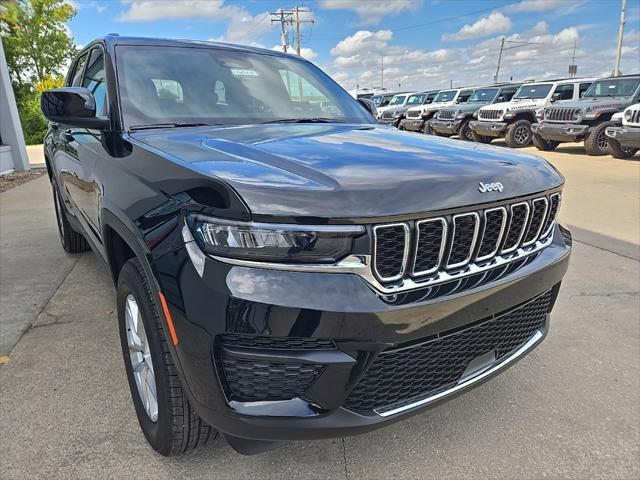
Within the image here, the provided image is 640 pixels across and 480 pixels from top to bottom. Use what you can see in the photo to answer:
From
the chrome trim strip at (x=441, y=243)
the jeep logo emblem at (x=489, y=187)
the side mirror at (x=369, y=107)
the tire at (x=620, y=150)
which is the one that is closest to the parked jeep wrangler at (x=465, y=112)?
the tire at (x=620, y=150)

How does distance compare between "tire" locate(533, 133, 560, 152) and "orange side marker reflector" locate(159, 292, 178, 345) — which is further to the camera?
"tire" locate(533, 133, 560, 152)

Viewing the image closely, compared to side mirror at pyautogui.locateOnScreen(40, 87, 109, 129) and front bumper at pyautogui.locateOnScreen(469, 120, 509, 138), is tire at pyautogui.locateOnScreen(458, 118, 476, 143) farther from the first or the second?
side mirror at pyautogui.locateOnScreen(40, 87, 109, 129)

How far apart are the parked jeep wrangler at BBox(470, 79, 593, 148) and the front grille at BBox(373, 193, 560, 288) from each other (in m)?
14.2

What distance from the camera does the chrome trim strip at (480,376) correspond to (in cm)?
164

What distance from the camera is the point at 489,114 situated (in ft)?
50.9

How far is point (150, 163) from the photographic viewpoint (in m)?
1.90

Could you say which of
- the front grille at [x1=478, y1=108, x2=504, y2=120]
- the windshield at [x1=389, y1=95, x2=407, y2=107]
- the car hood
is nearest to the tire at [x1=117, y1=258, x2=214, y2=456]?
the car hood

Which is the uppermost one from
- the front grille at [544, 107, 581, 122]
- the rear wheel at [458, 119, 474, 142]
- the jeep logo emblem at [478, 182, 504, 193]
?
the jeep logo emblem at [478, 182, 504, 193]

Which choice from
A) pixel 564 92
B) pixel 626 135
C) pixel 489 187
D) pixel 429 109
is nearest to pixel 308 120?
pixel 489 187

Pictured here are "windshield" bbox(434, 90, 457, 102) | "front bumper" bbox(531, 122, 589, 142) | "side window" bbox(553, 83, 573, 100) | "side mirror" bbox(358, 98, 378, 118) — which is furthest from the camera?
"windshield" bbox(434, 90, 457, 102)

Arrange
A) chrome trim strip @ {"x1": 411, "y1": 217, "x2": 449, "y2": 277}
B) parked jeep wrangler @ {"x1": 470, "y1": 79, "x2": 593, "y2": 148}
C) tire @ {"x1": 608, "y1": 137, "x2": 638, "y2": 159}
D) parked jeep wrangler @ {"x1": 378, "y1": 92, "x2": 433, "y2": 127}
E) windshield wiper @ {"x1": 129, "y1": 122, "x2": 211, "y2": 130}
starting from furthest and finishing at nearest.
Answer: parked jeep wrangler @ {"x1": 378, "y1": 92, "x2": 433, "y2": 127}
parked jeep wrangler @ {"x1": 470, "y1": 79, "x2": 593, "y2": 148}
tire @ {"x1": 608, "y1": 137, "x2": 638, "y2": 159}
windshield wiper @ {"x1": 129, "y1": 122, "x2": 211, "y2": 130}
chrome trim strip @ {"x1": 411, "y1": 217, "x2": 449, "y2": 277}

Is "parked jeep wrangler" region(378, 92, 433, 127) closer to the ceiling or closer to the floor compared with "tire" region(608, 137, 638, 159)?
closer to the ceiling

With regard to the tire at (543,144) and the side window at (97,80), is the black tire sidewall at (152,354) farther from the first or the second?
the tire at (543,144)

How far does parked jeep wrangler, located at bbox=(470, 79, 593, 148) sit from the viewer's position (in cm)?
1450
